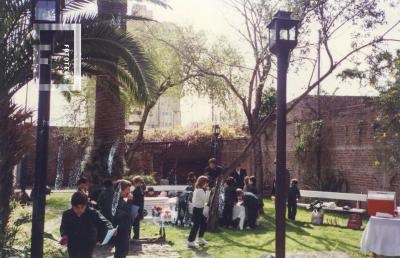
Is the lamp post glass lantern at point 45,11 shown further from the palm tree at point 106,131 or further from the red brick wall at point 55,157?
the red brick wall at point 55,157

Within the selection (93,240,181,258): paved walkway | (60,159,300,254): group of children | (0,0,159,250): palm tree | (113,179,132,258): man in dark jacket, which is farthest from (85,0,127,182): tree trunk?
(113,179,132,258): man in dark jacket

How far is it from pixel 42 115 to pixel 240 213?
7.97 meters

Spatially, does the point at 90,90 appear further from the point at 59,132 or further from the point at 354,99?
the point at 354,99

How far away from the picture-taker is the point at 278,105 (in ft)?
19.3

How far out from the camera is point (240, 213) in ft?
40.4

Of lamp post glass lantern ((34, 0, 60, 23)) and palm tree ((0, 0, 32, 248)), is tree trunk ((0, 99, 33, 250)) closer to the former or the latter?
palm tree ((0, 0, 32, 248))

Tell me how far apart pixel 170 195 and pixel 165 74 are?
18.4 feet

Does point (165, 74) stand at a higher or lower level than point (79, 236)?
higher

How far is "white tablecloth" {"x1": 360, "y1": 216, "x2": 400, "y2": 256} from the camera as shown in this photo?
8.77 m

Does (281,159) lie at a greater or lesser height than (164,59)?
lesser

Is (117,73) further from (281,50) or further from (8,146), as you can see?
(281,50)

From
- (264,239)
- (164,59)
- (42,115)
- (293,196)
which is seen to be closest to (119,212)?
(42,115)

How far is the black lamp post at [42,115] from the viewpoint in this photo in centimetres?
514

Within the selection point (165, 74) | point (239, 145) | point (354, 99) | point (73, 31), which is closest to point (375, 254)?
point (73, 31)
